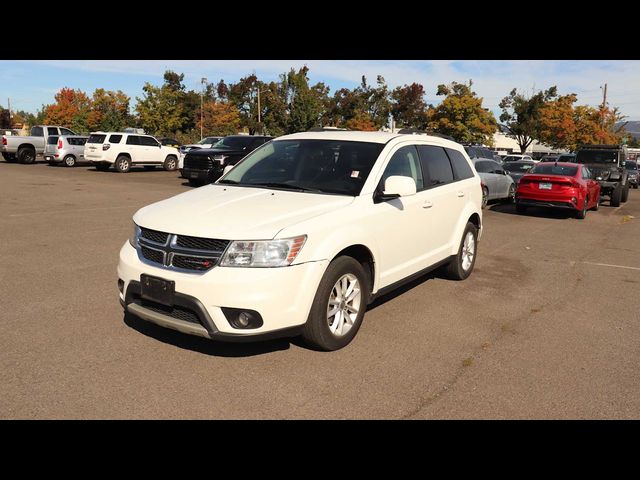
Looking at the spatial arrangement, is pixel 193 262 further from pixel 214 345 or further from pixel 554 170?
pixel 554 170

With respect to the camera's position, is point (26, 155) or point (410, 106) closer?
point (26, 155)

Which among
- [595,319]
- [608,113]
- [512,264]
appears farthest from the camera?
[608,113]

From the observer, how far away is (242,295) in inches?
144

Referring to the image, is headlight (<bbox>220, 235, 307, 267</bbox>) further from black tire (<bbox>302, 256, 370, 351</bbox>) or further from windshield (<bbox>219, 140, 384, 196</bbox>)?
windshield (<bbox>219, 140, 384, 196</bbox>)

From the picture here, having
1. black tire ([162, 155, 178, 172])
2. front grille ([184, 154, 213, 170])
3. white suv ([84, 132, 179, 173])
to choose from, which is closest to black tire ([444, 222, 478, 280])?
front grille ([184, 154, 213, 170])

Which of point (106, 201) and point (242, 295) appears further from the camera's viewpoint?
point (106, 201)

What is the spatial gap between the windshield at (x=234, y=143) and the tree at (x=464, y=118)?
106 ft

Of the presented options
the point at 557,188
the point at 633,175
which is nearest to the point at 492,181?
the point at 557,188

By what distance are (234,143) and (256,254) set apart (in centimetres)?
1558

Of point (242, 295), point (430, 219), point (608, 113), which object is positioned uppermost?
point (608, 113)

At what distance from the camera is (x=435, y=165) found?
6.04 metres
